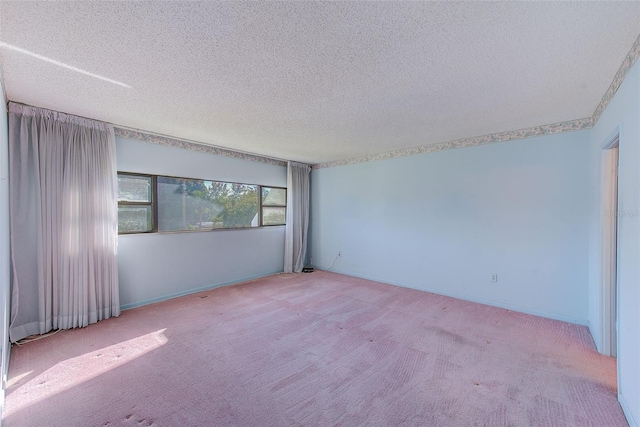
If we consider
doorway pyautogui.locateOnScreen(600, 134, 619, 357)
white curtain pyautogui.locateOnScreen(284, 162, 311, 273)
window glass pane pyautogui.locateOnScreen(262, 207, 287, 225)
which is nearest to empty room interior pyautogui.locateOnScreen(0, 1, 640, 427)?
doorway pyautogui.locateOnScreen(600, 134, 619, 357)

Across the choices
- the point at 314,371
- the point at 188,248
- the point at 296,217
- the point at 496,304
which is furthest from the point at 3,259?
the point at 496,304

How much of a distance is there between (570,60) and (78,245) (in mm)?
4946

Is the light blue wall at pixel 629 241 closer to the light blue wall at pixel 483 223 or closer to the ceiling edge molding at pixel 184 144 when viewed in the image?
the light blue wall at pixel 483 223

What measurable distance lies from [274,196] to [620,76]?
487 cm

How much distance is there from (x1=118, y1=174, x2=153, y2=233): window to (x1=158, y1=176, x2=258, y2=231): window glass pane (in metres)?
0.14

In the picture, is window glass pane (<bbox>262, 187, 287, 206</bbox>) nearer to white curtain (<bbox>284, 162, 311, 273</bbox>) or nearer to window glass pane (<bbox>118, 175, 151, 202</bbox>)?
white curtain (<bbox>284, 162, 311, 273</bbox>)

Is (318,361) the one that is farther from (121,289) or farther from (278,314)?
(121,289)

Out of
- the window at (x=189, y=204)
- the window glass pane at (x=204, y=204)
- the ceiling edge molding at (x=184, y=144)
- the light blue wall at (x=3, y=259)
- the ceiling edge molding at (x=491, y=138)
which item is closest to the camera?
the light blue wall at (x=3, y=259)

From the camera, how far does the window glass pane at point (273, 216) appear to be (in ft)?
17.5

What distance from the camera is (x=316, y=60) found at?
1.84 metres

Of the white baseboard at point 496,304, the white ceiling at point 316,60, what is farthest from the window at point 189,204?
the white baseboard at point 496,304

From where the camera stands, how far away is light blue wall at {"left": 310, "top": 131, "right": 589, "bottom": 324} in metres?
3.16

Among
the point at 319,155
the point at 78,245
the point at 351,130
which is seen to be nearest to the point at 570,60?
the point at 351,130

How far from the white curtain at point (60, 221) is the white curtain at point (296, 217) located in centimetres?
297
